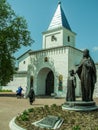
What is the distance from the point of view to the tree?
32688mm

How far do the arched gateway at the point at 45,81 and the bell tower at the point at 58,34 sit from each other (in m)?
4.40

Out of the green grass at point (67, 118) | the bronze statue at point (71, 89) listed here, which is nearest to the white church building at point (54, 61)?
the bronze statue at point (71, 89)

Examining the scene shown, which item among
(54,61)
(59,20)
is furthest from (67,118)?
(59,20)

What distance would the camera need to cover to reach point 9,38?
3300 cm

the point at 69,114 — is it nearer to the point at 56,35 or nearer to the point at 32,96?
the point at 32,96

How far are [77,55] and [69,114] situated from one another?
2308 centimetres

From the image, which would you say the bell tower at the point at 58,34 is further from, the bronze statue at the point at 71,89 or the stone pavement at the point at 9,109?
the bronze statue at the point at 71,89

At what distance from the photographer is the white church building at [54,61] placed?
31578mm

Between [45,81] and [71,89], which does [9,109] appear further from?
[45,81]

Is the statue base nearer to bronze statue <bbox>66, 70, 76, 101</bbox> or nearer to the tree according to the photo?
bronze statue <bbox>66, 70, 76, 101</bbox>

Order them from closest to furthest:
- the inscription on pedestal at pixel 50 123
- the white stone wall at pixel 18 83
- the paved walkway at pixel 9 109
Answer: the inscription on pedestal at pixel 50 123, the paved walkway at pixel 9 109, the white stone wall at pixel 18 83

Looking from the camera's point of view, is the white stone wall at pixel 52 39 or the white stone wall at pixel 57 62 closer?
the white stone wall at pixel 57 62

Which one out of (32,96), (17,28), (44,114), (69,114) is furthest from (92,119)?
(17,28)

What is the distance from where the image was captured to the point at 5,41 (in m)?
32.4
